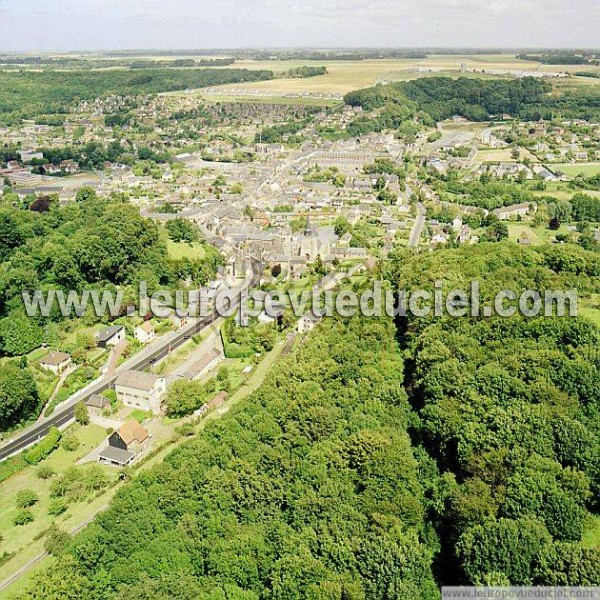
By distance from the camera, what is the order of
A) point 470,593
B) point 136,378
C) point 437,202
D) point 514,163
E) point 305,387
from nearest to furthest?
point 470,593 < point 305,387 < point 136,378 < point 437,202 < point 514,163

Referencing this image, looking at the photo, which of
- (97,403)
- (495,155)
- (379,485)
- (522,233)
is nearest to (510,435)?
(379,485)

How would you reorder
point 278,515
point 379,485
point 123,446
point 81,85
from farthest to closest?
1. point 81,85
2. point 123,446
3. point 379,485
4. point 278,515

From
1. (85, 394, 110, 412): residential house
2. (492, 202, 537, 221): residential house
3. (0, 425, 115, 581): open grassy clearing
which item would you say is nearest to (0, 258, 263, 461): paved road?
(85, 394, 110, 412): residential house

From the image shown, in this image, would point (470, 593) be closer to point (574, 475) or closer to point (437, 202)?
point (574, 475)

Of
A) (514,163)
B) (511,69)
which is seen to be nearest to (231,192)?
(514,163)

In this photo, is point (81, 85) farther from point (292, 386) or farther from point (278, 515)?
point (278, 515)

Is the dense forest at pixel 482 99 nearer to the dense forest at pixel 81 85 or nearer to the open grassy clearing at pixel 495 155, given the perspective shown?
the open grassy clearing at pixel 495 155

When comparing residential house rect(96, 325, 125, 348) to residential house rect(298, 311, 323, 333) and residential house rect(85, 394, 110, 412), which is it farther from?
residential house rect(298, 311, 323, 333)
